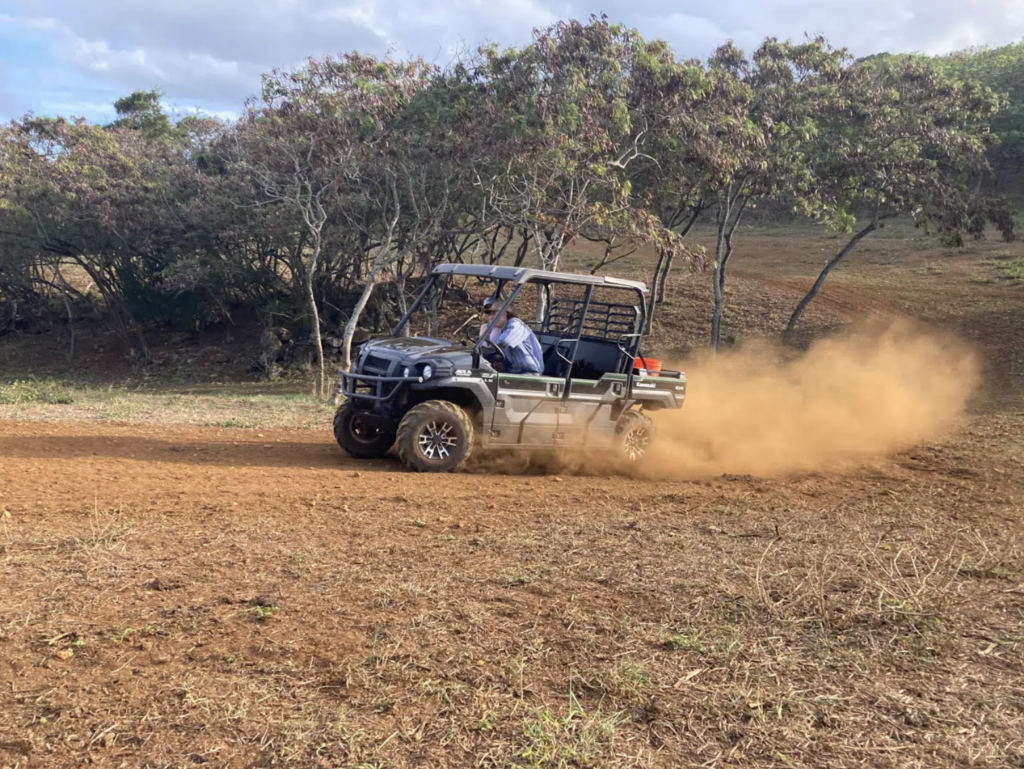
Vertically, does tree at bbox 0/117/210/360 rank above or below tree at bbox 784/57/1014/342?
below

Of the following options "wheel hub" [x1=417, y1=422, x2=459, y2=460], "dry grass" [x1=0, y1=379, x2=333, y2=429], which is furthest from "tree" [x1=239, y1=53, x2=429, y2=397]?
"wheel hub" [x1=417, y1=422, x2=459, y2=460]

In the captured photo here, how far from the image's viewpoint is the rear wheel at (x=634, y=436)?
10.3 metres

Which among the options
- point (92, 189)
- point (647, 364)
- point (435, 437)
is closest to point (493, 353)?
point (435, 437)

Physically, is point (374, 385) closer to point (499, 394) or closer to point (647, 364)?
point (499, 394)

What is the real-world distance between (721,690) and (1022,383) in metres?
19.3

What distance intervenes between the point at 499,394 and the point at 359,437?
1.92 metres

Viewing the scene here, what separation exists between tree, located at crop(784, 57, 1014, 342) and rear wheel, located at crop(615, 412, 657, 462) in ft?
38.9

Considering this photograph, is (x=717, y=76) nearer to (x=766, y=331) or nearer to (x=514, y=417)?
(x=766, y=331)

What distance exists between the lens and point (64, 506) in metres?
7.09

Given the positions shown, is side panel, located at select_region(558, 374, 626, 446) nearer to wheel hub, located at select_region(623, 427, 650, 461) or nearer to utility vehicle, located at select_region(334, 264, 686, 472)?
utility vehicle, located at select_region(334, 264, 686, 472)

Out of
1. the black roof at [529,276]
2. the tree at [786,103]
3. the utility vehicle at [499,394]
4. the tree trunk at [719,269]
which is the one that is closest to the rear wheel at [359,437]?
the utility vehicle at [499,394]

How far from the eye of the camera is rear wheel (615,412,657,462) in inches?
407

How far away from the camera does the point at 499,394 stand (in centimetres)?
932

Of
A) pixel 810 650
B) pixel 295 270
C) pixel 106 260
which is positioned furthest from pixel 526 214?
pixel 106 260
